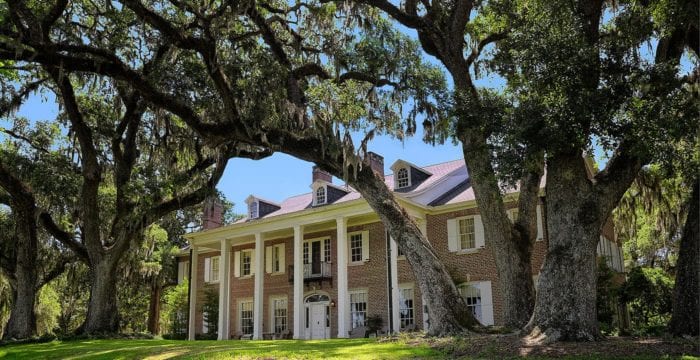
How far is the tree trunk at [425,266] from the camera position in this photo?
12070 millimetres

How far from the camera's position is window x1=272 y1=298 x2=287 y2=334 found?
28720 mm

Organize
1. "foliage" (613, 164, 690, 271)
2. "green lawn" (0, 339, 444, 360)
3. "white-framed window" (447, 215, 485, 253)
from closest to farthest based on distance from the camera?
"green lawn" (0, 339, 444, 360)
"foliage" (613, 164, 690, 271)
"white-framed window" (447, 215, 485, 253)

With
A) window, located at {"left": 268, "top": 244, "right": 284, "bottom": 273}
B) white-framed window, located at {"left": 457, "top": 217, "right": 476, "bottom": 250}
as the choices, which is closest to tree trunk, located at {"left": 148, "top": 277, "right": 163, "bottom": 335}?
window, located at {"left": 268, "top": 244, "right": 284, "bottom": 273}

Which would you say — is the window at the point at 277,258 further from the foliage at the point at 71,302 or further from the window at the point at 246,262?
the foliage at the point at 71,302

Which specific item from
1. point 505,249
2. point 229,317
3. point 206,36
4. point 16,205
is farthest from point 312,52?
point 229,317

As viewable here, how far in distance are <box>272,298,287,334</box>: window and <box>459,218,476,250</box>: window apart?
9483 mm

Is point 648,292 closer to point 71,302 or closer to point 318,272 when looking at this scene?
point 318,272

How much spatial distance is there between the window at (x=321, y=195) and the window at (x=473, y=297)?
804 cm

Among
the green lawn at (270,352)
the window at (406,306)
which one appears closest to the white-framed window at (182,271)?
the window at (406,306)

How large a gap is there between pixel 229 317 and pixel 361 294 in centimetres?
792

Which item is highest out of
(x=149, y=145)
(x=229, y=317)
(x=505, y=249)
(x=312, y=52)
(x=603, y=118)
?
(x=312, y=52)

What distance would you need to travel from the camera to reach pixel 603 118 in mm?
9617

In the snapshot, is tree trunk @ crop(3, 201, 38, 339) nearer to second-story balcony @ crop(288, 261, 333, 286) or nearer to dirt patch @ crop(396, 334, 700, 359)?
second-story balcony @ crop(288, 261, 333, 286)

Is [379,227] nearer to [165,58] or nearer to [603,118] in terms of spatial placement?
[165,58]
